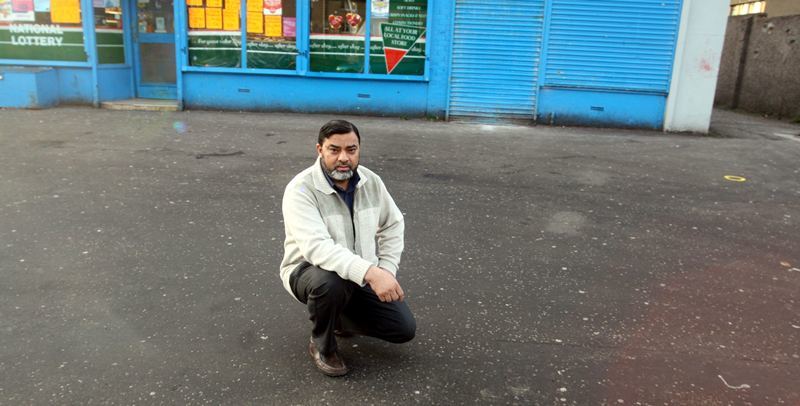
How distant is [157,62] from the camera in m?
12.5

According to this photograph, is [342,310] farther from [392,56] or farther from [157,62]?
[157,62]

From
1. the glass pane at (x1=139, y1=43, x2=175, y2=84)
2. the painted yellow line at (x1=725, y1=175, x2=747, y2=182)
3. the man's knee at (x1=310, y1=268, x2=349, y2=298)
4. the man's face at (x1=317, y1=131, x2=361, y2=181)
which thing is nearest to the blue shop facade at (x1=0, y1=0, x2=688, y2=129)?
the glass pane at (x1=139, y1=43, x2=175, y2=84)

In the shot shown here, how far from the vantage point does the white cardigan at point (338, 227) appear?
3.01m

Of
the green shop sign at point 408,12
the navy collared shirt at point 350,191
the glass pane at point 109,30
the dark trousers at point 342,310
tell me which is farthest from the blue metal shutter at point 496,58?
the dark trousers at point 342,310

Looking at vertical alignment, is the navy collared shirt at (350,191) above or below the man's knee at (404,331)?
above

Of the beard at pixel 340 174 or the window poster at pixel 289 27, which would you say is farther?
the window poster at pixel 289 27

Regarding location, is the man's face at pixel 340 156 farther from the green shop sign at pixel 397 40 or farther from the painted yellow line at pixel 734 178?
the green shop sign at pixel 397 40

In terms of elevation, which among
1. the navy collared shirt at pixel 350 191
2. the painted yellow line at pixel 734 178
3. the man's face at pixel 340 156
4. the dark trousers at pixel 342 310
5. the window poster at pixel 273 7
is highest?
the window poster at pixel 273 7

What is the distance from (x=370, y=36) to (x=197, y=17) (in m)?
3.28

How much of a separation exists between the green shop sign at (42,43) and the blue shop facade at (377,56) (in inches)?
0.7

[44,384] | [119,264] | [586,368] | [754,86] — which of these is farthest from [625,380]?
[754,86]

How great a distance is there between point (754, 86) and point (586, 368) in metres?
16.4

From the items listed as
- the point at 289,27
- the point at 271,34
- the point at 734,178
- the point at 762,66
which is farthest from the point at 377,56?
the point at 762,66

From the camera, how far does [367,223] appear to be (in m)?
3.26
